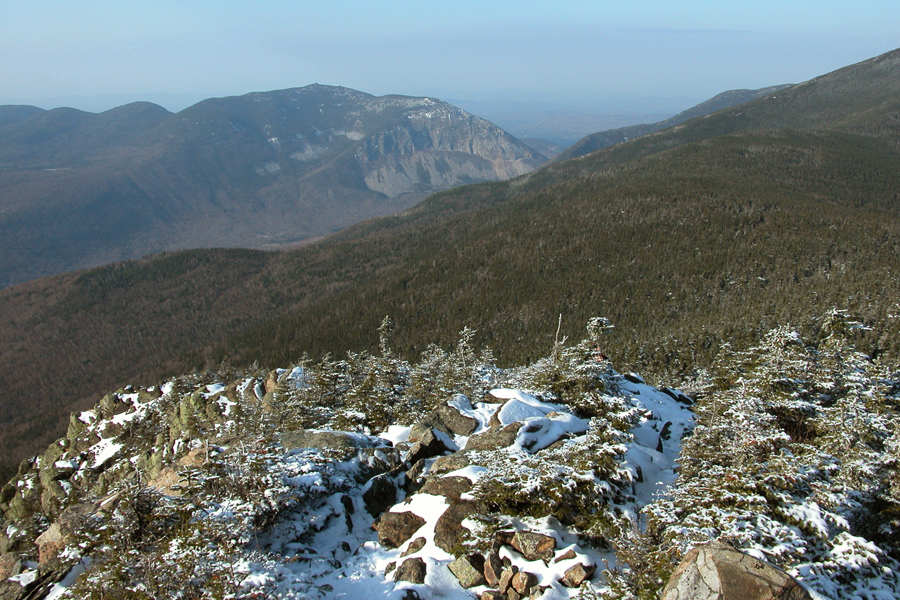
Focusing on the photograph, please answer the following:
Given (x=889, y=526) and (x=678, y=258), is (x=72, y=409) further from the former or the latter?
(x=678, y=258)

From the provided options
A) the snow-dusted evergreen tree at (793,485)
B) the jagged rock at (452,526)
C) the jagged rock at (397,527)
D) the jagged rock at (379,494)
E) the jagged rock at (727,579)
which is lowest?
the jagged rock at (379,494)

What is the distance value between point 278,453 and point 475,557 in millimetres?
10164

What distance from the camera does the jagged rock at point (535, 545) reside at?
14453 mm

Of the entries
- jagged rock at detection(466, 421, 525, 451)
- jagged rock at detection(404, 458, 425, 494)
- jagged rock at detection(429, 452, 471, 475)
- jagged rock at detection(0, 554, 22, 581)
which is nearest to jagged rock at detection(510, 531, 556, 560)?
jagged rock at detection(429, 452, 471, 475)

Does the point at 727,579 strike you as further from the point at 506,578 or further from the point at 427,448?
the point at 427,448

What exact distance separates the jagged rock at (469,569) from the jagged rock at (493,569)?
0.55ft

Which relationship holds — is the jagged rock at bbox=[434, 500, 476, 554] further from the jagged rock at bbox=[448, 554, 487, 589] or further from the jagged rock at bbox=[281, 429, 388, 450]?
the jagged rock at bbox=[281, 429, 388, 450]

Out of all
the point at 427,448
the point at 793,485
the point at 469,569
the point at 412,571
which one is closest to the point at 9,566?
the point at 412,571

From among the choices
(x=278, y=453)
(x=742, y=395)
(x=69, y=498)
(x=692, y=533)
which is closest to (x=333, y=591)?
(x=278, y=453)

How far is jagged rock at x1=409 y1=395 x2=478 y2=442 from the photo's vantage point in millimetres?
25048

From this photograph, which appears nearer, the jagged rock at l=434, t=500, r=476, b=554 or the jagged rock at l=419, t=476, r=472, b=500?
the jagged rock at l=434, t=500, r=476, b=554

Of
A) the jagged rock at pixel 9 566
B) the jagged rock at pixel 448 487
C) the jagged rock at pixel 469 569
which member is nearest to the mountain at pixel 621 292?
the jagged rock at pixel 448 487

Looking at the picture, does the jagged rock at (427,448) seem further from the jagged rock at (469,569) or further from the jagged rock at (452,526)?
the jagged rock at (469,569)

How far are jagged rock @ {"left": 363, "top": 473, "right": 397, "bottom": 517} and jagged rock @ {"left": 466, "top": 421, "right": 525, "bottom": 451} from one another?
4291mm
